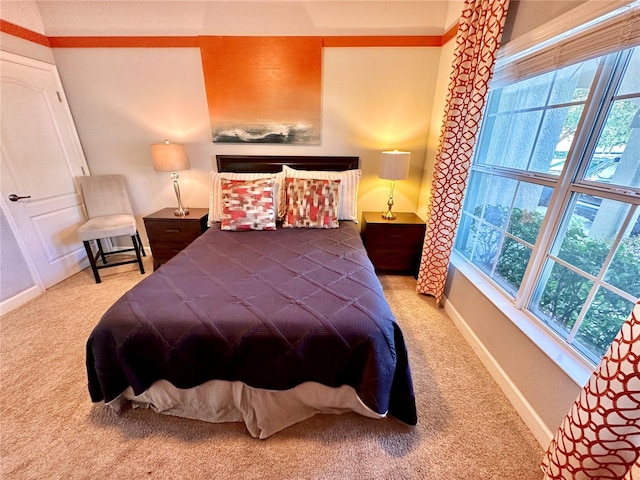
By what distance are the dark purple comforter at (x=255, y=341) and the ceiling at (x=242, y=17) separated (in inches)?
97.9

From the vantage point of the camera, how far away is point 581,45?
115cm

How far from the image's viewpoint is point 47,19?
2.43m

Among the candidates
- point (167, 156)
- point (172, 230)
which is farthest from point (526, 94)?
point (172, 230)

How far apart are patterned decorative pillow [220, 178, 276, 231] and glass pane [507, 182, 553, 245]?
1.85 m

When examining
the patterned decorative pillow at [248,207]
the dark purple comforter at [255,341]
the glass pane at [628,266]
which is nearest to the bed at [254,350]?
the dark purple comforter at [255,341]

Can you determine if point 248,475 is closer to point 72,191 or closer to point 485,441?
point 485,441

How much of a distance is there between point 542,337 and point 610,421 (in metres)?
0.70

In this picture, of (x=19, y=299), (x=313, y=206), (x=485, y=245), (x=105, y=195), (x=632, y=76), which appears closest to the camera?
(x=632, y=76)

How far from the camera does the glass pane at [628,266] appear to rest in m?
1.05

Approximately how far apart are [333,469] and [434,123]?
284 centimetres

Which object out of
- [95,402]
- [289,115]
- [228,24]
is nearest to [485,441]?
[95,402]

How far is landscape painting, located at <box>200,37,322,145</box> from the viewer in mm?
2508

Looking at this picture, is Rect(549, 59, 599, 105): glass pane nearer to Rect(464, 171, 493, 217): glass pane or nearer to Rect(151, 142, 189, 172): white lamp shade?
Rect(464, 171, 493, 217): glass pane

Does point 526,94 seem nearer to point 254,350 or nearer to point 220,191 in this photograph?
point 254,350
